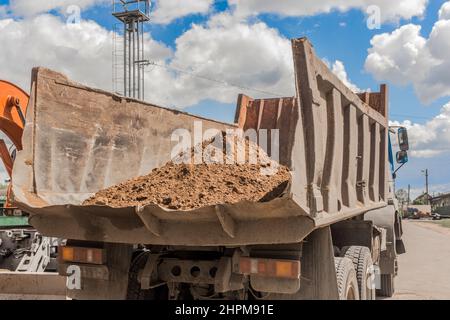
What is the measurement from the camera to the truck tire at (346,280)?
4.25m

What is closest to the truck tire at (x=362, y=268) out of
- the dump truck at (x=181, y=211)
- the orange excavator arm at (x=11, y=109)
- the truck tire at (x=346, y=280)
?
the dump truck at (x=181, y=211)

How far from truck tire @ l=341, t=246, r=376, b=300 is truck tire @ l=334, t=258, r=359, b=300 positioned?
0.19 meters

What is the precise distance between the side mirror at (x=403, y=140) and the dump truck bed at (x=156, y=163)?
11.0 feet

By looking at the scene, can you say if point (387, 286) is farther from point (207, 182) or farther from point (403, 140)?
point (207, 182)

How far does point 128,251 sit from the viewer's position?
4340 millimetres

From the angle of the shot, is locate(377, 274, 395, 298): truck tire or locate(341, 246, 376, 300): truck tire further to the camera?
locate(377, 274, 395, 298): truck tire

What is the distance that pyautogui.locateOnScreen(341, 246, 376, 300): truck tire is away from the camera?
4.98m

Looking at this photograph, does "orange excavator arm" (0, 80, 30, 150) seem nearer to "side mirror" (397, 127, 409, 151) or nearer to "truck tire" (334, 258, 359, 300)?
"truck tire" (334, 258, 359, 300)

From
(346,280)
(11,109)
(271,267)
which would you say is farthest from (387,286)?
(11,109)

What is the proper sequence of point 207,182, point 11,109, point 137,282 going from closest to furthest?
point 207,182, point 137,282, point 11,109

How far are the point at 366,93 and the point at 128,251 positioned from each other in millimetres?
4851

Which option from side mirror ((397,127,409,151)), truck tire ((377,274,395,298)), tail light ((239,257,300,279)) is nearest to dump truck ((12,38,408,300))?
tail light ((239,257,300,279))

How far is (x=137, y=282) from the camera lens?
4492 mm

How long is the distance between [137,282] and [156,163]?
1.28 metres
